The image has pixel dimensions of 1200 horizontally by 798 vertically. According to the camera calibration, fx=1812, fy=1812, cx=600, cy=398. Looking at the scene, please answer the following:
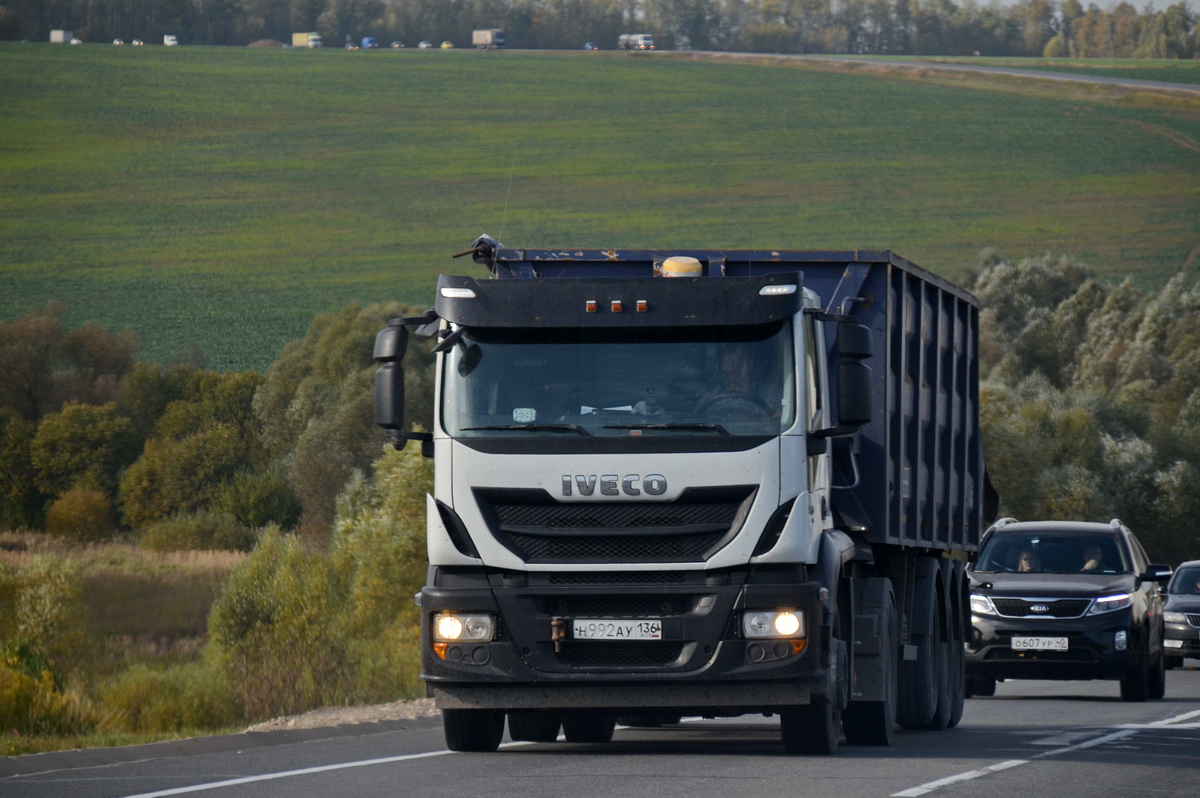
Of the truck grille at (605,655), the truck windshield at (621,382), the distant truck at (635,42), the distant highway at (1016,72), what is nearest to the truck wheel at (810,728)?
the truck grille at (605,655)

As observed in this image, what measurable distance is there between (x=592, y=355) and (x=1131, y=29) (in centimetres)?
13779

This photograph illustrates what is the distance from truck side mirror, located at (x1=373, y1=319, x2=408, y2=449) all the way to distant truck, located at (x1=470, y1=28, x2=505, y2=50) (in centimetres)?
11647

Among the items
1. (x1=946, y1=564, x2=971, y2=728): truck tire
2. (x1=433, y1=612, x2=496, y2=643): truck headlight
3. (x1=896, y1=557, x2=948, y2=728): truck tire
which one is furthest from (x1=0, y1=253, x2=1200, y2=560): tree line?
(x1=433, y1=612, x2=496, y2=643): truck headlight

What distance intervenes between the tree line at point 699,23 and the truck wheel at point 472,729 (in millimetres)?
117790

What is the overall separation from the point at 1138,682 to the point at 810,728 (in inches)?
345

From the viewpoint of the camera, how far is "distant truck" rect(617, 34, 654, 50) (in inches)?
5074

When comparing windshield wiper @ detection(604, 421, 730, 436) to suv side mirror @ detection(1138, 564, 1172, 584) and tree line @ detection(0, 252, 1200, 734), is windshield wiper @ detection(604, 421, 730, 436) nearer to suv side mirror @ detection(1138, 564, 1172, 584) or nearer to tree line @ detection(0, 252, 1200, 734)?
suv side mirror @ detection(1138, 564, 1172, 584)

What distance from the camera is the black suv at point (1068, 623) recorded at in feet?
61.8

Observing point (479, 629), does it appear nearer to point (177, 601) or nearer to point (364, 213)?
point (177, 601)

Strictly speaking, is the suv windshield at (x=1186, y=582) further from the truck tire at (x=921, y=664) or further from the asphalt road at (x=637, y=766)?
the truck tire at (x=921, y=664)

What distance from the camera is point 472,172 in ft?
347

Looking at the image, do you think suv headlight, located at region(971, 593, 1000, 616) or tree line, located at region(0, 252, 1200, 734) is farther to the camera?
tree line, located at region(0, 252, 1200, 734)

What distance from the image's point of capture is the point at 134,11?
12625 cm

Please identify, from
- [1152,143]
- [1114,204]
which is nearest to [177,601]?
[1114,204]
